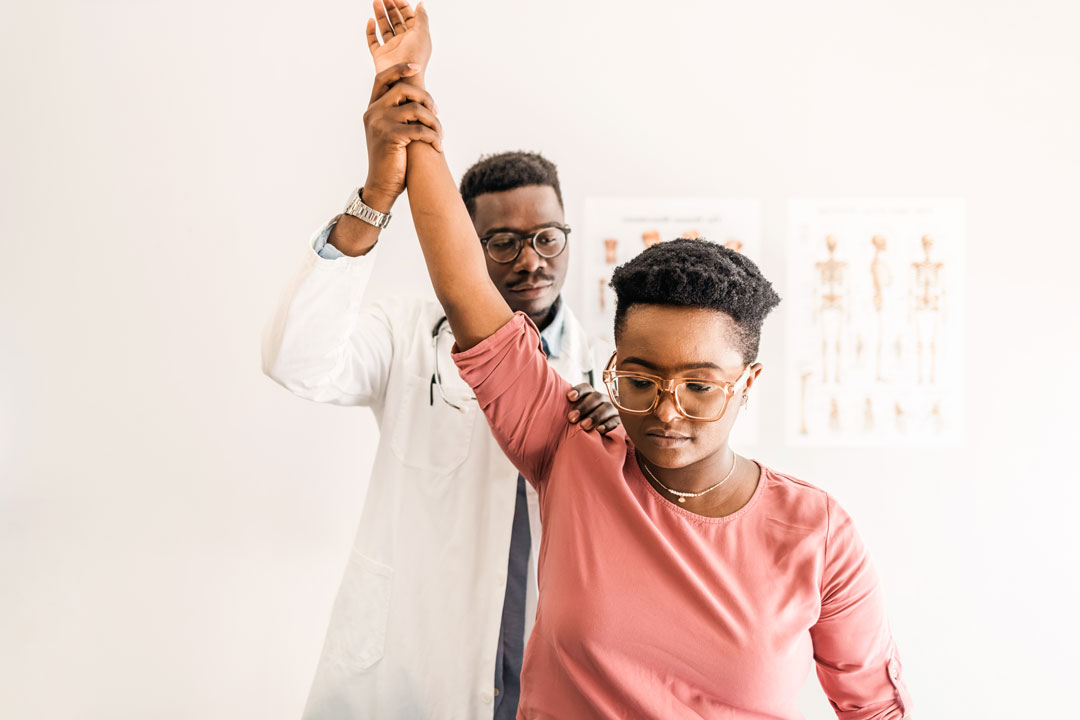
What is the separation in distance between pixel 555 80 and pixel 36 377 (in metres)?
1.46

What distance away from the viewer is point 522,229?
4.43 ft

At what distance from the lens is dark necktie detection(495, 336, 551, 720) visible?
4.49ft

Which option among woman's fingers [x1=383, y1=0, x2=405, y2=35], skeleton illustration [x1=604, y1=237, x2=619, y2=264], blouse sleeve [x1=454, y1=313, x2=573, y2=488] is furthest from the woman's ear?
skeleton illustration [x1=604, y1=237, x2=619, y2=264]

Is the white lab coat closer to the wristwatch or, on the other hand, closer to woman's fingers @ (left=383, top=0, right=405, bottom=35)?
the wristwatch

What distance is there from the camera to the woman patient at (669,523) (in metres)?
0.91

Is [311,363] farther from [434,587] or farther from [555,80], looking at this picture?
[555,80]

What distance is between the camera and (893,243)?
6.06 feet

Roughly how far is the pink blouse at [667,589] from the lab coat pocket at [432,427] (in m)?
0.38

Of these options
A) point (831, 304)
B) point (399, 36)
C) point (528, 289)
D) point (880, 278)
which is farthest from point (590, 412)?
point (880, 278)

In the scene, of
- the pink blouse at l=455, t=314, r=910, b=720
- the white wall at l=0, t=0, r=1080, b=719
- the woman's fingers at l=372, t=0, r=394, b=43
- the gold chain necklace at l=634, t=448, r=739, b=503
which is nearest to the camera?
the pink blouse at l=455, t=314, r=910, b=720

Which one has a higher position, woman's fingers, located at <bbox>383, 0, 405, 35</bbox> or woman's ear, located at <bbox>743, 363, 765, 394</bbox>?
woman's fingers, located at <bbox>383, 0, 405, 35</bbox>

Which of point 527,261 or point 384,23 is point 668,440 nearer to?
point 527,261

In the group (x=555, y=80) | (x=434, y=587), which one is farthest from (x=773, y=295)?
(x=555, y=80)

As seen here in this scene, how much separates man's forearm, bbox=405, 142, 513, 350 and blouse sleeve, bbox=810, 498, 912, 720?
54cm
